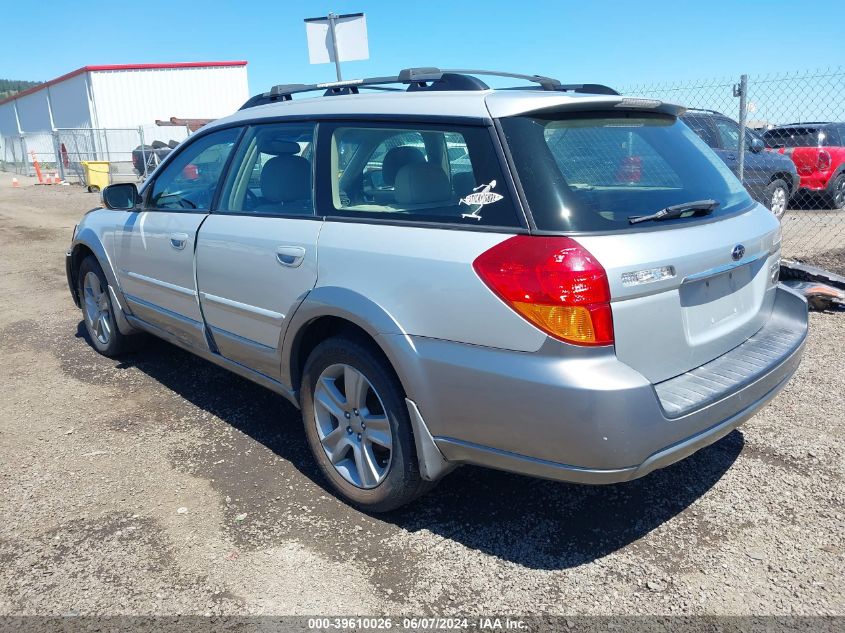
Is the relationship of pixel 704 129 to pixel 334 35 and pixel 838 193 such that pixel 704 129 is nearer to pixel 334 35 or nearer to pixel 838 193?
pixel 838 193

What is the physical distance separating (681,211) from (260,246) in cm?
195

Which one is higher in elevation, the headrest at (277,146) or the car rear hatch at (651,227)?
the headrest at (277,146)

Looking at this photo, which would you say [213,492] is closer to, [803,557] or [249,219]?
[249,219]

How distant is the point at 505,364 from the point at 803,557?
1.48m

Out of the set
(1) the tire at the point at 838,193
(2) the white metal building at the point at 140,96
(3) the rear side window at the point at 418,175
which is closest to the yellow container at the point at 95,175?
(2) the white metal building at the point at 140,96

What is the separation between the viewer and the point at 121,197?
478 centimetres

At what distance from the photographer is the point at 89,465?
3.71 metres

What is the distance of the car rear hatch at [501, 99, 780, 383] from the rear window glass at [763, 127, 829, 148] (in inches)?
450

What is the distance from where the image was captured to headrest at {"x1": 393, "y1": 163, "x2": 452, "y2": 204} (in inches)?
111

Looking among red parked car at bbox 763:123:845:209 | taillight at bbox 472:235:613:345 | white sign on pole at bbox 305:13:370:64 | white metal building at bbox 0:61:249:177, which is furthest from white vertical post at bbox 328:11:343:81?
white metal building at bbox 0:61:249:177

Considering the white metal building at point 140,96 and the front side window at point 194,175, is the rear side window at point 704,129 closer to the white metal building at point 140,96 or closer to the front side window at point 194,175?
the front side window at point 194,175

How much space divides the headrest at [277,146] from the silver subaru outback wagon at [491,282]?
12 mm

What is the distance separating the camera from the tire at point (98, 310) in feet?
17.2

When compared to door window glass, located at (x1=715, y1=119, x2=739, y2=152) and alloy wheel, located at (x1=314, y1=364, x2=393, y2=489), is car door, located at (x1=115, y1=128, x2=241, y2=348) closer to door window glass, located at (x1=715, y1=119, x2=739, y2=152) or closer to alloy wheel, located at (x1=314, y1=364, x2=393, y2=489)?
alloy wheel, located at (x1=314, y1=364, x2=393, y2=489)
